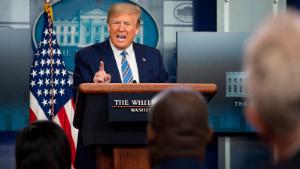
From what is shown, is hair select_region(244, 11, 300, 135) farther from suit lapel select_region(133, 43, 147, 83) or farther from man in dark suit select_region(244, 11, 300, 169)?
suit lapel select_region(133, 43, 147, 83)

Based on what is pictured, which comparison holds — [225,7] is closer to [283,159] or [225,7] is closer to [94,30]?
[94,30]

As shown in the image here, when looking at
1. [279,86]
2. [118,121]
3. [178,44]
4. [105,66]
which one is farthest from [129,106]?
[178,44]

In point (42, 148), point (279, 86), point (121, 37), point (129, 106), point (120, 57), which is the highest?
point (121, 37)

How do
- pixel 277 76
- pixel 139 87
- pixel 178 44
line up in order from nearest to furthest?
pixel 277 76 < pixel 139 87 < pixel 178 44

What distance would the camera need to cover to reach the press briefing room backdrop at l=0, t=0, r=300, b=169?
6590 mm

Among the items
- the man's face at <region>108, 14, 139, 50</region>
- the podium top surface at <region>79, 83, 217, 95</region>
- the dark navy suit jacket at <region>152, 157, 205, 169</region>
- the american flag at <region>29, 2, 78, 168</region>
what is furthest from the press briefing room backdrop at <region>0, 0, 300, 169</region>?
the dark navy suit jacket at <region>152, 157, 205, 169</region>

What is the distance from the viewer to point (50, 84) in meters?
6.25

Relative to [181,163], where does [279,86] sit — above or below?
above

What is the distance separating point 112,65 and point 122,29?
0.41m

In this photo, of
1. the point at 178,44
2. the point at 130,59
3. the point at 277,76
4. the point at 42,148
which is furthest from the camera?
the point at 178,44

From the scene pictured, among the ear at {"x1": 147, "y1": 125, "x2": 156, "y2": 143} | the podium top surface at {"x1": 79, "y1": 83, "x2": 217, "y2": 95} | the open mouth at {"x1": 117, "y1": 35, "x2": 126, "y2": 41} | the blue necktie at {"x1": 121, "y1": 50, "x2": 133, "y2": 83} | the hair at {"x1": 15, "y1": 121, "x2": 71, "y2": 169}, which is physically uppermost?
the open mouth at {"x1": 117, "y1": 35, "x2": 126, "y2": 41}

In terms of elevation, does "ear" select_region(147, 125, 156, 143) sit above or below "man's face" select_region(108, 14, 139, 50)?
below

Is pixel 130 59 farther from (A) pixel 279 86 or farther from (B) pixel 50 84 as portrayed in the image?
(A) pixel 279 86

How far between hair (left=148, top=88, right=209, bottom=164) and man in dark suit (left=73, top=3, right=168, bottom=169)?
85.6 inches
